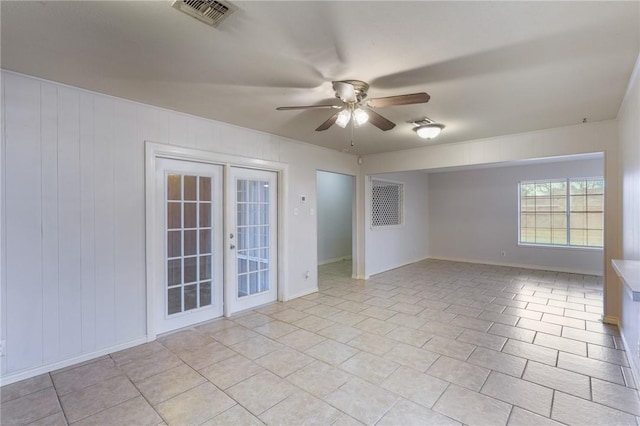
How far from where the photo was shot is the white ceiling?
1640 millimetres

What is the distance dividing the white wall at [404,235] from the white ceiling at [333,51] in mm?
3400

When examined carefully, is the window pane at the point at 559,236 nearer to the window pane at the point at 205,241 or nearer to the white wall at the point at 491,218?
the white wall at the point at 491,218

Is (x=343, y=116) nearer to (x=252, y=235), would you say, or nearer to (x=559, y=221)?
(x=252, y=235)

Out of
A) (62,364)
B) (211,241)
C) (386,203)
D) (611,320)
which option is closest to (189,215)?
(211,241)

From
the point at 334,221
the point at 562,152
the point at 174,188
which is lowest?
the point at 334,221

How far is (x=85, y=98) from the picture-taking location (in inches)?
107

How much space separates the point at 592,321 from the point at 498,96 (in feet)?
9.73

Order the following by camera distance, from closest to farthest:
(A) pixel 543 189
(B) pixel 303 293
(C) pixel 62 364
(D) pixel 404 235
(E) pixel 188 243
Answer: (C) pixel 62 364 < (E) pixel 188 243 < (B) pixel 303 293 < (A) pixel 543 189 < (D) pixel 404 235

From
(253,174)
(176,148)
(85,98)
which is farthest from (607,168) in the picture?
(85,98)

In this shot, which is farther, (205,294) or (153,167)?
(205,294)

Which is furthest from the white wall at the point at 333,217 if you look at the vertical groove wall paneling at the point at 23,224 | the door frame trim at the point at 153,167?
the vertical groove wall paneling at the point at 23,224

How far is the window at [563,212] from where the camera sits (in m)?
6.14

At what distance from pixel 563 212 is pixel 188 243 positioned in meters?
7.44

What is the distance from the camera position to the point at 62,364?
2.59 m
